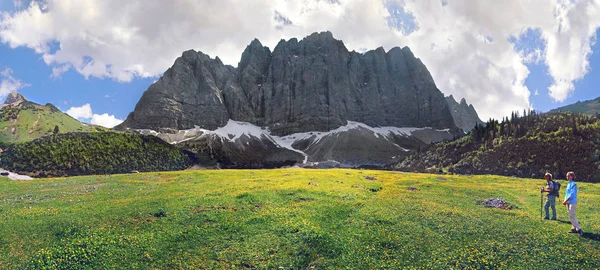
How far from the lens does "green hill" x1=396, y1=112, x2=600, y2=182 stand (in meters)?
91.6

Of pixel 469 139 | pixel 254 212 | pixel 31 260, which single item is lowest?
pixel 31 260

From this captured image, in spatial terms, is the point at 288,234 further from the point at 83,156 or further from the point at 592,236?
the point at 83,156

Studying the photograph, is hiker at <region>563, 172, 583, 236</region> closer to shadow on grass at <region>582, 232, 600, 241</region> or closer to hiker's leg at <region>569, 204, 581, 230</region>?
hiker's leg at <region>569, 204, 581, 230</region>

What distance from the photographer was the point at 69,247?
19812 mm

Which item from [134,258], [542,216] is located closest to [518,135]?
[542,216]

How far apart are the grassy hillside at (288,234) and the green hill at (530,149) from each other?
75535 millimetres

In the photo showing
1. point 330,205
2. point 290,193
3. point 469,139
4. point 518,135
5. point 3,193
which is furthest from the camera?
point 469,139

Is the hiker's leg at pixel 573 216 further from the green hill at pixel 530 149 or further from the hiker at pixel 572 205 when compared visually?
the green hill at pixel 530 149

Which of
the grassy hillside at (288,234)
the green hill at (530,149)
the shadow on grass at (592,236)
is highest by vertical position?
the green hill at (530,149)

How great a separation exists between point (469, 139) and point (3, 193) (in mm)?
154972

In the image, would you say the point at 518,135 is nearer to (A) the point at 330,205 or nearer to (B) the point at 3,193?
(A) the point at 330,205

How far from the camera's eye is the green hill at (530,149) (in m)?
91.6

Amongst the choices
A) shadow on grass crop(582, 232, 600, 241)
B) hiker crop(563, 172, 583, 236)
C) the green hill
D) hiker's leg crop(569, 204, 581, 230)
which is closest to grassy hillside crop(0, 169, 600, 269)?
shadow on grass crop(582, 232, 600, 241)

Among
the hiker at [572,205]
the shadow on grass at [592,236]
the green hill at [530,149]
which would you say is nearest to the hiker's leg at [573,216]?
the hiker at [572,205]
